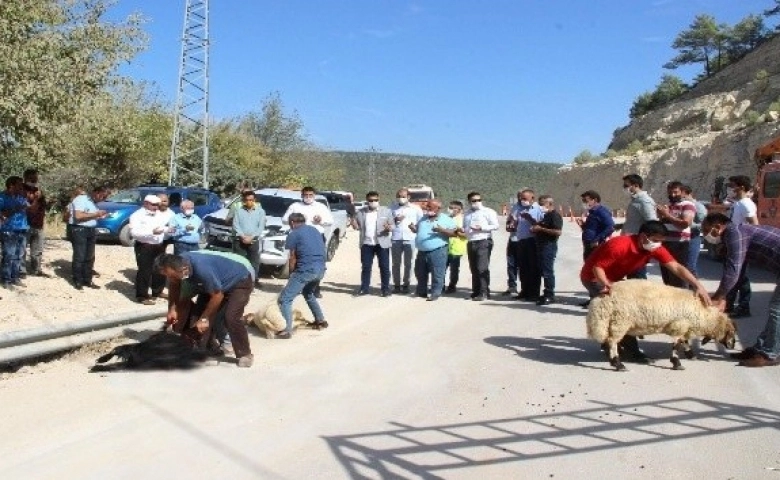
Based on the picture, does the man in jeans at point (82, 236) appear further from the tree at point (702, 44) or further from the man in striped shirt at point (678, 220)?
the tree at point (702, 44)

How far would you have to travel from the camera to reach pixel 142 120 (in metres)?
37.0

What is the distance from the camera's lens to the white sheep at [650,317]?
7684 millimetres

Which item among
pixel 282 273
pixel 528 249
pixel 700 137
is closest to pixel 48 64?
pixel 282 273

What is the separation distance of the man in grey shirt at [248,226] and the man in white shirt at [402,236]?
8.02 ft

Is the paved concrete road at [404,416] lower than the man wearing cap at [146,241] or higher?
lower

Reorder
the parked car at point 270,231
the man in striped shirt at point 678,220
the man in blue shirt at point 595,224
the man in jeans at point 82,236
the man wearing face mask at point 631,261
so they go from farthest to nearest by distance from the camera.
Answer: the parked car at point 270,231
the man in jeans at point 82,236
the man in blue shirt at point 595,224
the man in striped shirt at point 678,220
the man wearing face mask at point 631,261

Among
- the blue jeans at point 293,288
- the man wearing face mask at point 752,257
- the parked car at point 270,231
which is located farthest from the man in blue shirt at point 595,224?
the parked car at point 270,231

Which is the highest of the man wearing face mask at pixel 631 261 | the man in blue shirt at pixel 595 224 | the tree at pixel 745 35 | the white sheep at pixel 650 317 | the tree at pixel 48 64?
the tree at pixel 745 35

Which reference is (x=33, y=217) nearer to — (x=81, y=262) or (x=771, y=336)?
(x=81, y=262)

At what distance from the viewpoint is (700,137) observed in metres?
46.2

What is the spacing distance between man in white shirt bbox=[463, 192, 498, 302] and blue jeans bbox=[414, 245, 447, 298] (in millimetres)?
492

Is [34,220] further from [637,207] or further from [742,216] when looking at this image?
[742,216]

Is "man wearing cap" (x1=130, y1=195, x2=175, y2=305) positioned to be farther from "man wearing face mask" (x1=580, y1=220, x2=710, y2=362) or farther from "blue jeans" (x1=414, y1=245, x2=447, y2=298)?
"man wearing face mask" (x1=580, y1=220, x2=710, y2=362)

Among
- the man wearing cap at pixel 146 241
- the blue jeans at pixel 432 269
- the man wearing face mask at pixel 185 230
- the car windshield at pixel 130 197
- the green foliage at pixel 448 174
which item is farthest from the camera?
the green foliage at pixel 448 174
